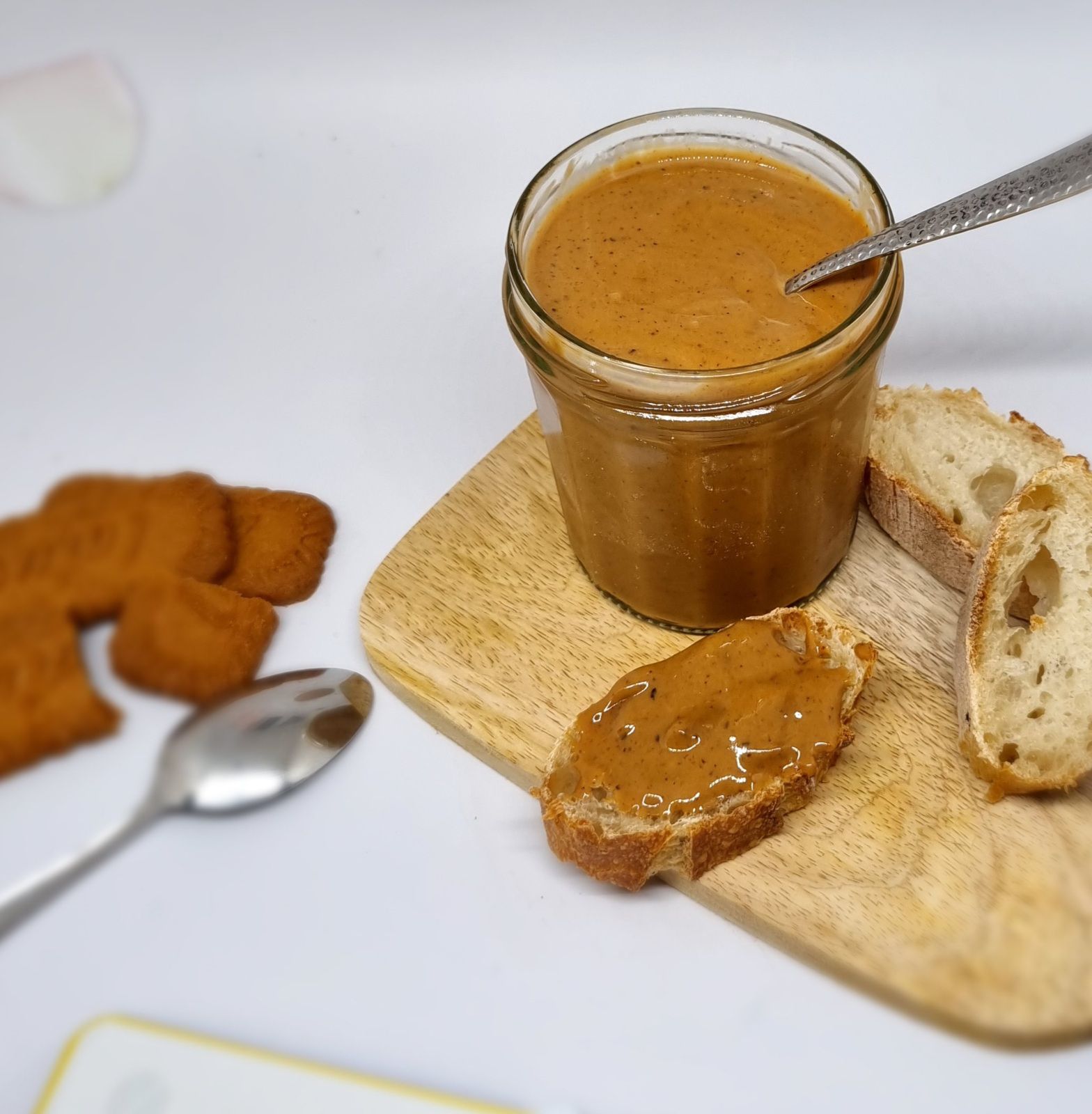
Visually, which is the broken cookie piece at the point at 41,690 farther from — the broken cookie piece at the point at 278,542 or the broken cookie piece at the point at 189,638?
the broken cookie piece at the point at 278,542

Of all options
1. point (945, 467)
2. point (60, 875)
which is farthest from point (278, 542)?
point (945, 467)

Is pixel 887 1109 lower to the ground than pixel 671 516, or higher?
lower

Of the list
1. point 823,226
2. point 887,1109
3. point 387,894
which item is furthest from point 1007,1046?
point 823,226

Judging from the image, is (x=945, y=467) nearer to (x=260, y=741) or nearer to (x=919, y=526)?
(x=919, y=526)

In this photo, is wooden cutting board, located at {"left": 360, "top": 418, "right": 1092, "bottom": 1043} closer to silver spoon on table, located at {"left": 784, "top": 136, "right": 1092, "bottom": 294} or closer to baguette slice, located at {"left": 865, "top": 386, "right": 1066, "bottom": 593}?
baguette slice, located at {"left": 865, "top": 386, "right": 1066, "bottom": 593}

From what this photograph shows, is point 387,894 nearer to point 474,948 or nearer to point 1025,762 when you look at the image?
point 474,948

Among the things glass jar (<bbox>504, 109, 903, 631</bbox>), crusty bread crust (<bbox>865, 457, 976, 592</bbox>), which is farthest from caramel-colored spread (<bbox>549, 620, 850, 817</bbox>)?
crusty bread crust (<bbox>865, 457, 976, 592</bbox>)
